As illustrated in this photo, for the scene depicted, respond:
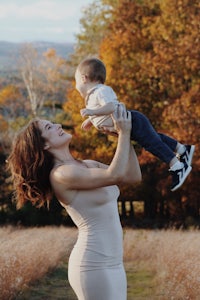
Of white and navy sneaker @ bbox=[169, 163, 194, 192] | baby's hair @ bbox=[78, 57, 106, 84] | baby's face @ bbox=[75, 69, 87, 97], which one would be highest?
baby's hair @ bbox=[78, 57, 106, 84]

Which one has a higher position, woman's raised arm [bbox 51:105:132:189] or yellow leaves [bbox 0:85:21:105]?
woman's raised arm [bbox 51:105:132:189]

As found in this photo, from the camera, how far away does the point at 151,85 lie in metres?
25.7

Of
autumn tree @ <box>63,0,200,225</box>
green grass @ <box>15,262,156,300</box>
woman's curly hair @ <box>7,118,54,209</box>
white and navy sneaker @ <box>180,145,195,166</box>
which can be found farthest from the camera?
autumn tree @ <box>63,0,200,225</box>

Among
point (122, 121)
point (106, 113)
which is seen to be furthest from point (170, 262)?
point (122, 121)

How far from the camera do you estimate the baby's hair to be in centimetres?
392

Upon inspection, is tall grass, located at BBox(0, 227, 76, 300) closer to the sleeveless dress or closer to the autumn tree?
the sleeveless dress

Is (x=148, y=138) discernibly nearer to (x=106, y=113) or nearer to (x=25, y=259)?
(x=106, y=113)

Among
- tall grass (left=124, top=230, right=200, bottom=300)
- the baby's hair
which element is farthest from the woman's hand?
tall grass (left=124, top=230, right=200, bottom=300)

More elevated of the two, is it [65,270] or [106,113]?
[106,113]

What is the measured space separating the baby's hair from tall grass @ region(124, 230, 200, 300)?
396 cm

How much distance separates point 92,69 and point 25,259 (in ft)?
17.9

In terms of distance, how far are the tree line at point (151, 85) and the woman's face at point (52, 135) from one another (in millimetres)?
18879

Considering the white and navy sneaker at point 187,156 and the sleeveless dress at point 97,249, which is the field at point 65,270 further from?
the sleeveless dress at point 97,249

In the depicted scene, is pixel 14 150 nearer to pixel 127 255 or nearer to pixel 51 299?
pixel 51 299
